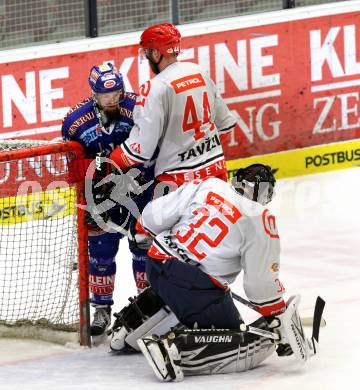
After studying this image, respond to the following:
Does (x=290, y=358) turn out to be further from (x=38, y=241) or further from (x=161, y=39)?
(x=38, y=241)

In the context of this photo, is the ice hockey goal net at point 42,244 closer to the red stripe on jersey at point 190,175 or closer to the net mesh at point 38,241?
the net mesh at point 38,241

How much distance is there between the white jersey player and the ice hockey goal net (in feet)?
0.98

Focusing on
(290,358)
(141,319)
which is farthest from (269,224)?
(141,319)

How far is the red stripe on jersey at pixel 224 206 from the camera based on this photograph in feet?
18.5

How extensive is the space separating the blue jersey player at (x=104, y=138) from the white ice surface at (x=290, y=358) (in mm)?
317

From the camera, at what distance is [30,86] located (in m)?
8.75

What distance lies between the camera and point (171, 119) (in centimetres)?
629

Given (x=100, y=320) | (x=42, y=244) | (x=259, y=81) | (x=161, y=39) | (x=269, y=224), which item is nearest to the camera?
(x=269, y=224)

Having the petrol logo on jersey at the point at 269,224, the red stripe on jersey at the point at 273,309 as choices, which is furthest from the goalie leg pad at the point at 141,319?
the petrol logo on jersey at the point at 269,224

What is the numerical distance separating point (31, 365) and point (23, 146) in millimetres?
1135

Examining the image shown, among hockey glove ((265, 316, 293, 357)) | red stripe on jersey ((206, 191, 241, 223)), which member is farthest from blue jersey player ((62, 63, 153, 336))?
hockey glove ((265, 316, 293, 357))

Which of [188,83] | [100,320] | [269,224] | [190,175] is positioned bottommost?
[100,320]

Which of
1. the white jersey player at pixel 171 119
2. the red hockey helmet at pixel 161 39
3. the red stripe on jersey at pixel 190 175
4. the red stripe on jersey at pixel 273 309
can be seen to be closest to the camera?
the red stripe on jersey at pixel 273 309

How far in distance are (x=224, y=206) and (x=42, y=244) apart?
1.59 metres
